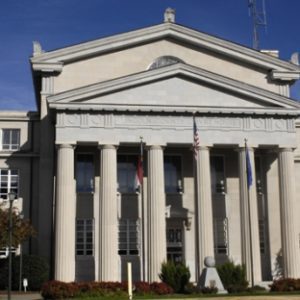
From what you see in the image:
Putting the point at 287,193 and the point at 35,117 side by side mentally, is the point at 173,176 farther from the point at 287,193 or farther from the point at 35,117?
the point at 35,117

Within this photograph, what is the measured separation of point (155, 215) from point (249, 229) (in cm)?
583

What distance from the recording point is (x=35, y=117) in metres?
42.3

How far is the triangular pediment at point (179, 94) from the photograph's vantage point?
3775cm

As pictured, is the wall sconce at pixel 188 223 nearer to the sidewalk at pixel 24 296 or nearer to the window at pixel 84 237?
the window at pixel 84 237

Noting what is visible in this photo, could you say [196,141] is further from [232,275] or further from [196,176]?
[232,275]

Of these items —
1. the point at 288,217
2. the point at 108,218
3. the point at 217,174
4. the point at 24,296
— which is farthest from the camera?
the point at 217,174

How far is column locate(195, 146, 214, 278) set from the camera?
121ft

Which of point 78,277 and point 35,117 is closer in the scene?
point 78,277

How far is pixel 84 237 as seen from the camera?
3978 centimetres

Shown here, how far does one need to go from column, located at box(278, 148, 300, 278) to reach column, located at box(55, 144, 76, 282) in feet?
42.4

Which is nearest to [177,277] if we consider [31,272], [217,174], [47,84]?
[31,272]

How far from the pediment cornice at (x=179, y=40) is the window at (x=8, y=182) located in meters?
8.32

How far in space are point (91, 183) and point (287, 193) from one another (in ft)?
41.2

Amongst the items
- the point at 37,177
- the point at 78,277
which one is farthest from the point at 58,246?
the point at 37,177
